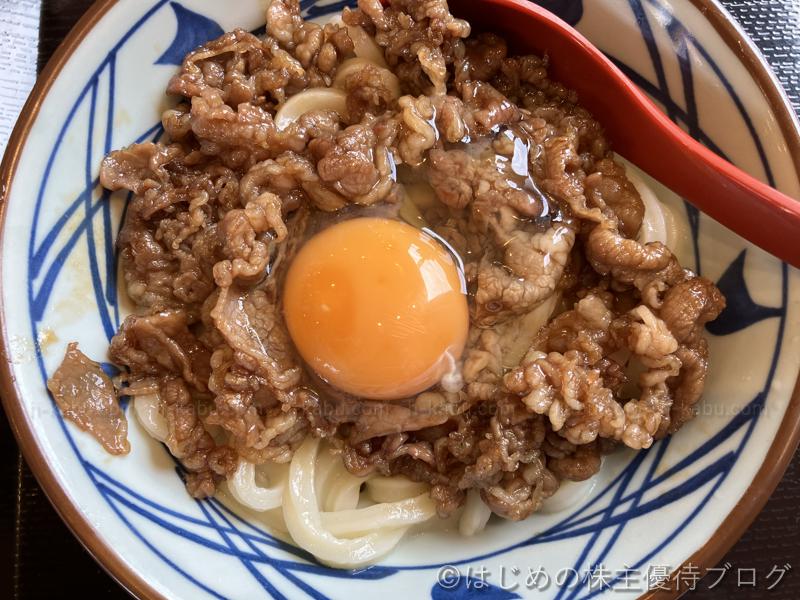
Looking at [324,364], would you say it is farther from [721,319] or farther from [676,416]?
[721,319]

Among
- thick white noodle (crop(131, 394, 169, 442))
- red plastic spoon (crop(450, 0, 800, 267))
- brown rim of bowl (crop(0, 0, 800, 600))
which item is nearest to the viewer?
brown rim of bowl (crop(0, 0, 800, 600))

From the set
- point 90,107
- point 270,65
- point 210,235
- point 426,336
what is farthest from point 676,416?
point 90,107

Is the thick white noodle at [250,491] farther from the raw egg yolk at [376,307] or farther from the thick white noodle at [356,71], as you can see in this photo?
the thick white noodle at [356,71]

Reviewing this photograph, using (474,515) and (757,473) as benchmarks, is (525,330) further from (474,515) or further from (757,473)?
(757,473)

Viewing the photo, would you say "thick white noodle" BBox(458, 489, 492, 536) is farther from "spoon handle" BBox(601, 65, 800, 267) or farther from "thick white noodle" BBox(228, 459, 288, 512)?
"spoon handle" BBox(601, 65, 800, 267)

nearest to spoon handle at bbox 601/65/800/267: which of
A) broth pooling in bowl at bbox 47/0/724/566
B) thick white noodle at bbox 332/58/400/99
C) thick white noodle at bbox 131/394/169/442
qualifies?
broth pooling in bowl at bbox 47/0/724/566

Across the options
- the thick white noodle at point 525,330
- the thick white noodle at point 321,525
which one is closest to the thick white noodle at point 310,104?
the thick white noodle at point 525,330
